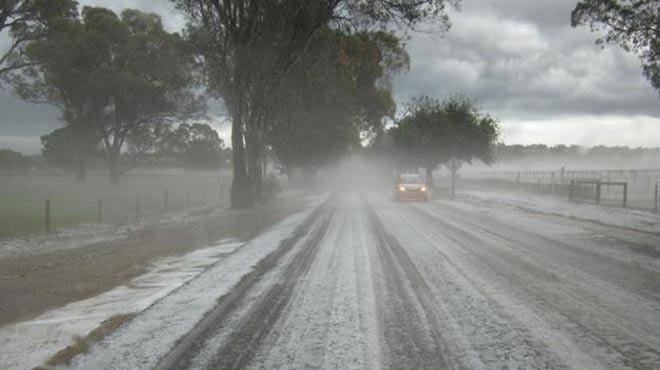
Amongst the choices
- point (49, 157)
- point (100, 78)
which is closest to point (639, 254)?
point (100, 78)

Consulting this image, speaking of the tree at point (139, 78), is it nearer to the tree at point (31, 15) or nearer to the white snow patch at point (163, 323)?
the tree at point (31, 15)

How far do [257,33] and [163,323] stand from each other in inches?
930

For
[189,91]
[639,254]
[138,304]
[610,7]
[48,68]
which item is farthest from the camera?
[189,91]

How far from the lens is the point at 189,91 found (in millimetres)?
51250

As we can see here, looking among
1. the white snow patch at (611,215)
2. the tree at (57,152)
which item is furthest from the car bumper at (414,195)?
the tree at (57,152)

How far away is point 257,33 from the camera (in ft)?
96.1

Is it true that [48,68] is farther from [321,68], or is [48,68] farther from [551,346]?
[551,346]

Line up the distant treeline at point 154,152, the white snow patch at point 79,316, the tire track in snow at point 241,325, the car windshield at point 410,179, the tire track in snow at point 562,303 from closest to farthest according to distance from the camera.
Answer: the tire track in snow at point 241,325 < the tire track in snow at point 562,303 < the white snow patch at point 79,316 < the car windshield at point 410,179 < the distant treeline at point 154,152

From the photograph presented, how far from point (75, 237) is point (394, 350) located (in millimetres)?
14279

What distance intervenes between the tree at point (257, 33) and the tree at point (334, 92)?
1.99 metres

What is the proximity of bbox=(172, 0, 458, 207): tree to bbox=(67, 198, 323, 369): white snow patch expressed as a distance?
18109 millimetres

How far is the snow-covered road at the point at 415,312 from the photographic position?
583 centimetres

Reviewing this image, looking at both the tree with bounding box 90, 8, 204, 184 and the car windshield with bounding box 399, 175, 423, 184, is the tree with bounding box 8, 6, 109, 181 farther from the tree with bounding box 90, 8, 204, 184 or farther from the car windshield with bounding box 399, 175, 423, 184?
the car windshield with bounding box 399, 175, 423, 184

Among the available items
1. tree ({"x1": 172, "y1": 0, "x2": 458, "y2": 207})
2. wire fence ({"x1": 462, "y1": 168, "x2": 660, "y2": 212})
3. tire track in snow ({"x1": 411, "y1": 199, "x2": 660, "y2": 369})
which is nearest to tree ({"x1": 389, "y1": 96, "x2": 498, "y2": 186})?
wire fence ({"x1": 462, "y1": 168, "x2": 660, "y2": 212})
